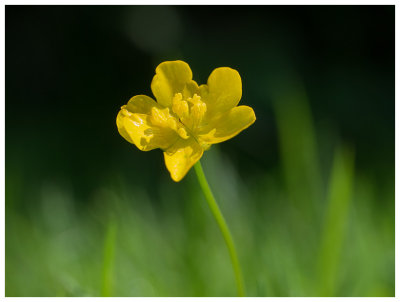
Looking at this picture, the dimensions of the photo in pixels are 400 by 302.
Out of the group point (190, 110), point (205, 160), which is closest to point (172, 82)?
point (190, 110)

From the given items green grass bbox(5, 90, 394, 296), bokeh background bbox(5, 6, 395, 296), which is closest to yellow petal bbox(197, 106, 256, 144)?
bokeh background bbox(5, 6, 395, 296)

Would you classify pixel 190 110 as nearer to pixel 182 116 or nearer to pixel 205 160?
pixel 182 116

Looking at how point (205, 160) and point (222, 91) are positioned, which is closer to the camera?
point (222, 91)

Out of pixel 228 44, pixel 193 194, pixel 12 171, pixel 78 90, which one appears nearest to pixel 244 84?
pixel 228 44

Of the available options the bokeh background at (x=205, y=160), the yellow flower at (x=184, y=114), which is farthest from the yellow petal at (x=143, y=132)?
the bokeh background at (x=205, y=160)

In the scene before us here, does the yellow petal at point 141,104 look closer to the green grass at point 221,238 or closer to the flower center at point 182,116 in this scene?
the flower center at point 182,116
